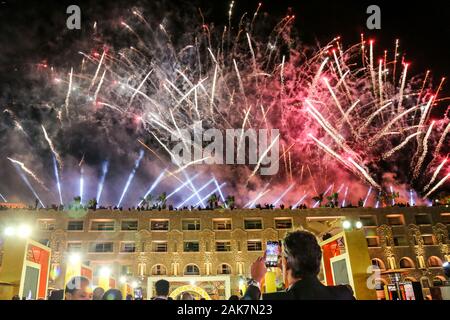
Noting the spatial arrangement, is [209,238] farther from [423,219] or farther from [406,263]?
[423,219]

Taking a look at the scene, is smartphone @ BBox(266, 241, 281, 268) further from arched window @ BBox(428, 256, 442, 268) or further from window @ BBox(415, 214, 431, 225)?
window @ BBox(415, 214, 431, 225)

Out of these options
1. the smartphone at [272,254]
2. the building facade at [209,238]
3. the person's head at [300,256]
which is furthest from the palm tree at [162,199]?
the person's head at [300,256]

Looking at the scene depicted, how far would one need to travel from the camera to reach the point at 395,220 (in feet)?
142

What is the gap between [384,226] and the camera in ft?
138

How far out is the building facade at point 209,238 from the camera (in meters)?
38.8

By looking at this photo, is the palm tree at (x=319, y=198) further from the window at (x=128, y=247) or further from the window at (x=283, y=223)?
the window at (x=128, y=247)

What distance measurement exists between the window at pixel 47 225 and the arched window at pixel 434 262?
131ft

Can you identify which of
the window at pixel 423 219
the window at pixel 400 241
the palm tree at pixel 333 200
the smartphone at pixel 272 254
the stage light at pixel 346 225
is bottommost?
the smartphone at pixel 272 254

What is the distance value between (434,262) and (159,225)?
1179 inches

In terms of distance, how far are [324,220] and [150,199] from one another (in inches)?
773

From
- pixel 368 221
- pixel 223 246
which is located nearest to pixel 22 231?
pixel 223 246

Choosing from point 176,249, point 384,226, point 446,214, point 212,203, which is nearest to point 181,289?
point 176,249
